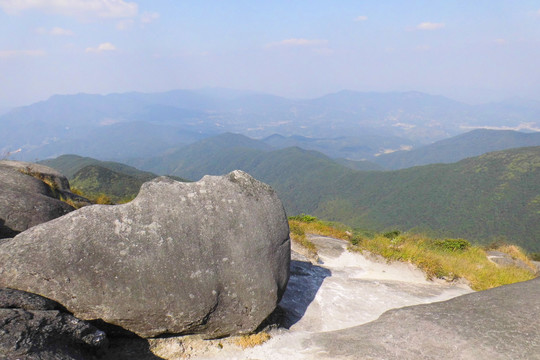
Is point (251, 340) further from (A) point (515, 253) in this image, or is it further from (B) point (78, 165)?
(B) point (78, 165)

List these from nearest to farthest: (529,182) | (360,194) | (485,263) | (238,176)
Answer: (238,176)
(485,263)
(529,182)
(360,194)

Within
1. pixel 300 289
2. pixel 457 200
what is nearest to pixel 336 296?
pixel 300 289

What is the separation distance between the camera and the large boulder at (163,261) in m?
6.46

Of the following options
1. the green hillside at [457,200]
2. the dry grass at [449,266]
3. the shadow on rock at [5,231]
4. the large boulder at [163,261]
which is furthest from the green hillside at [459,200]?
the shadow on rock at [5,231]

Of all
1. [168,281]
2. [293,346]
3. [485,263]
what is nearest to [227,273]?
[168,281]

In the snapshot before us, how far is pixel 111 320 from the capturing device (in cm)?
660

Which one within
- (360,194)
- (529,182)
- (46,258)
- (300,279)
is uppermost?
(46,258)

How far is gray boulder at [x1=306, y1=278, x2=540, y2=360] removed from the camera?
6309mm

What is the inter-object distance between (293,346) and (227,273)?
2192 millimetres

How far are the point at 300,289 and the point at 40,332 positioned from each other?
7.00m

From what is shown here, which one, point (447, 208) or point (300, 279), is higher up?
point (300, 279)

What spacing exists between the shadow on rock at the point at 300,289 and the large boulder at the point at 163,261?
1.18 meters

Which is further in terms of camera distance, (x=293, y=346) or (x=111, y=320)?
(x=293, y=346)

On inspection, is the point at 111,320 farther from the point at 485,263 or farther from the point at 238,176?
the point at 485,263
